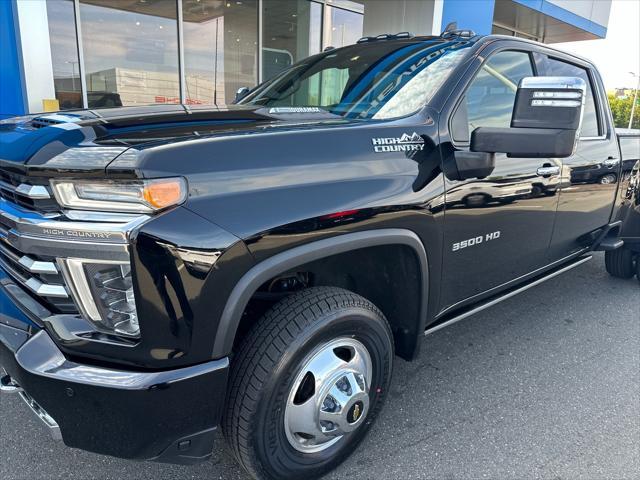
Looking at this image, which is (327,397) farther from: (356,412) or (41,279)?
(41,279)

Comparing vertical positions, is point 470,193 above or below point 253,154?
below

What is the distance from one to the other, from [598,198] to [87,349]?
3.55m

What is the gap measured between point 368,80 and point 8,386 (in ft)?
7.11

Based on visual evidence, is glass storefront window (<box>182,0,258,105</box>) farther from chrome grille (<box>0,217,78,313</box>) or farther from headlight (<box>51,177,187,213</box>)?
headlight (<box>51,177,187,213</box>)

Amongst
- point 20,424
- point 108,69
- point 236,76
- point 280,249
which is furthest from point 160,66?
point 280,249

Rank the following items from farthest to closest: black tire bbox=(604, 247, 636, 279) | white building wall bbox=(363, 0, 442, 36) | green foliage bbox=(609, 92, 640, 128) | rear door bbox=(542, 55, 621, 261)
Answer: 1. green foliage bbox=(609, 92, 640, 128)
2. white building wall bbox=(363, 0, 442, 36)
3. black tire bbox=(604, 247, 636, 279)
4. rear door bbox=(542, 55, 621, 261)

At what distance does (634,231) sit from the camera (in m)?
4.32

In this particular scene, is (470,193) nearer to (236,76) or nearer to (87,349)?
(87,349)

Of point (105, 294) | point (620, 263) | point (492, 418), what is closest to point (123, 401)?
point (105, 294)

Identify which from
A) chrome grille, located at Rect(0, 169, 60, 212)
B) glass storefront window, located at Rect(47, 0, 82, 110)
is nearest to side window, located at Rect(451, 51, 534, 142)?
chrome grille, located at Rect(0, 169, 60, 212)

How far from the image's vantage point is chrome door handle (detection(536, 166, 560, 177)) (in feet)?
9.23

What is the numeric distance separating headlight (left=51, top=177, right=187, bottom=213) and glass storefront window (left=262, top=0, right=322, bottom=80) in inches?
313

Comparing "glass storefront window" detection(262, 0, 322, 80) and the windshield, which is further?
"glass storefront window" detection(262, 0, 322, 80)

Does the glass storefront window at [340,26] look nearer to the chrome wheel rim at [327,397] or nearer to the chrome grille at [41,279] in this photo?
the chrome wheel rim at [327,397]
